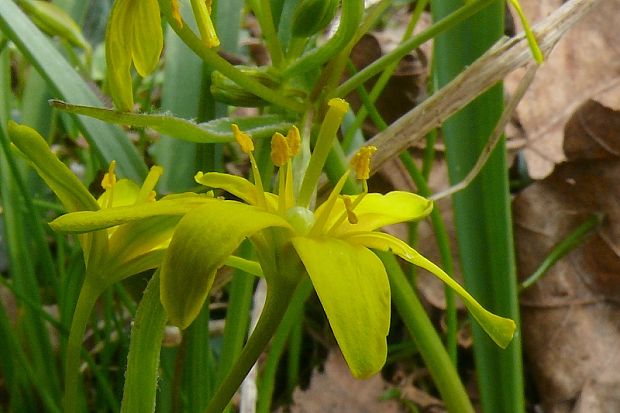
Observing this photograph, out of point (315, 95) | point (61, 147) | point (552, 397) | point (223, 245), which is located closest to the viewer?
point (223, 245)

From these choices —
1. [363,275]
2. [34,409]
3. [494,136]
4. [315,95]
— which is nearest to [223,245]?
[363,275]

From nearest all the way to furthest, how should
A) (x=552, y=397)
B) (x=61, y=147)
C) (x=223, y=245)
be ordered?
(x=223, y=245), (x=552, y=397), (x=61, y=147)

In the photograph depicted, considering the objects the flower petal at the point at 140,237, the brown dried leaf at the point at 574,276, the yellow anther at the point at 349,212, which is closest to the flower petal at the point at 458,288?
the yellow anther at the point at 349,212

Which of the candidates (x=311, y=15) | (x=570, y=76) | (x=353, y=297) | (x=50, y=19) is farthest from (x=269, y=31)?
(x=570, y=76)

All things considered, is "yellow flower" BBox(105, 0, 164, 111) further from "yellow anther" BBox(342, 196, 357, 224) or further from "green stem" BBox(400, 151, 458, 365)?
"green stem" BBox(400, 151, 458, 365)

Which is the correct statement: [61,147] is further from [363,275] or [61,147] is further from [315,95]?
[363,275]

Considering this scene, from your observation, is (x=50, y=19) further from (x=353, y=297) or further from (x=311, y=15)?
(x=353, y=297)

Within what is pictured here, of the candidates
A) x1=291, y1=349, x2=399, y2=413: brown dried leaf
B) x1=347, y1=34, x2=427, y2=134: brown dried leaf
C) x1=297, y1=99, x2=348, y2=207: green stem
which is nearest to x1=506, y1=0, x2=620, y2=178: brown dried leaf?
x1=347, y1=34, x2=427, y2=134: brown dried leaf
